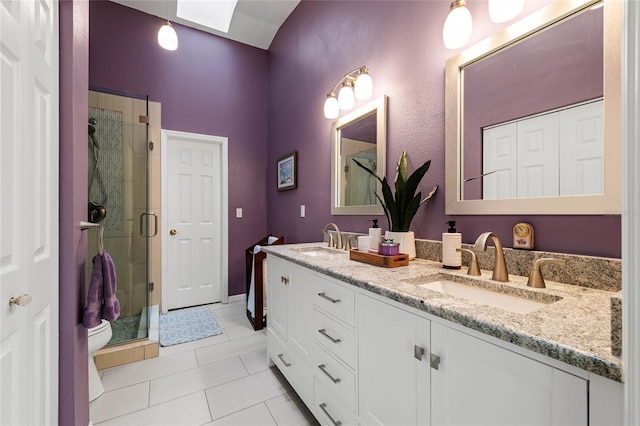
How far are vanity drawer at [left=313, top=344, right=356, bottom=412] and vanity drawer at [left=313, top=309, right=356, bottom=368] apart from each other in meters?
0.04

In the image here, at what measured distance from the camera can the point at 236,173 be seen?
135 inches

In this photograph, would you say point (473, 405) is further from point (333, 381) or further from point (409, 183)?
point (409, 183)

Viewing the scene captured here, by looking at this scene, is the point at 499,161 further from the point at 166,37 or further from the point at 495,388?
the point at 166,37

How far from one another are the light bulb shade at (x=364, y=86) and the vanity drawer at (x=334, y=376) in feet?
5.17

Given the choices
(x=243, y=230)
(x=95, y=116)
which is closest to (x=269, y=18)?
(x=95, y=116)

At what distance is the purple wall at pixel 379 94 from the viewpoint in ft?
3.75

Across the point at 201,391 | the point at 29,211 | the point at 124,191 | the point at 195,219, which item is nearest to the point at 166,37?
the point at 124,191

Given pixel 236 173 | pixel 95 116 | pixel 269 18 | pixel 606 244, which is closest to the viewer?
pixel 606 244

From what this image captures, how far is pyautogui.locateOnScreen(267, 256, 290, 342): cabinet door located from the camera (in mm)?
1697

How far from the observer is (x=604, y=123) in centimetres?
90

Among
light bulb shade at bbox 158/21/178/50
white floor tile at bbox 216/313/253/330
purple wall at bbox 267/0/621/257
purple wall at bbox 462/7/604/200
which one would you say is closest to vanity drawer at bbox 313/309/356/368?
purple wall at bbox 267/0/621/257

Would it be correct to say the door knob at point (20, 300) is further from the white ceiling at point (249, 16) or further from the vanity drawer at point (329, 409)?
the white ceiling at point (249, 16)

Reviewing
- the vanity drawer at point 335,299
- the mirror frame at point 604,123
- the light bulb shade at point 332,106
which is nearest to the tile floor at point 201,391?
the vanity drawer at point 335,299

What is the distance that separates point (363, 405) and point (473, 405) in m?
0.50
